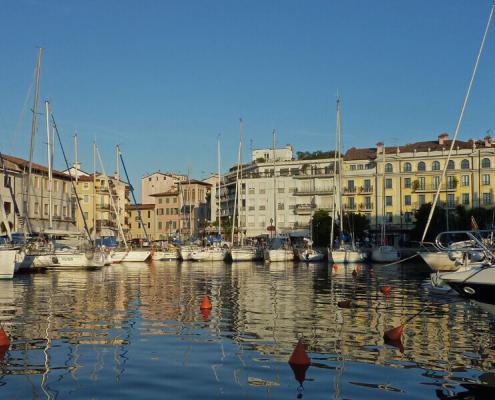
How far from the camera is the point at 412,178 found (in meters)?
110

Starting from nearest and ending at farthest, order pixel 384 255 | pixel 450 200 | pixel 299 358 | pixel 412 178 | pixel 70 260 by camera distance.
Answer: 1. pixel 299 358
2. pixel 70 260
3. pixel 384 255
4. pixel 450 200
5. pixel 412 178

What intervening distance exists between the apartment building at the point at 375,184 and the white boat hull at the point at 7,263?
182 ft

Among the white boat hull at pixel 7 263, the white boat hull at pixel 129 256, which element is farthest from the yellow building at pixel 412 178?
the white boat hull at pixel 7 263

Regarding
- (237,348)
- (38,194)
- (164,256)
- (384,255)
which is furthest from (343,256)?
(237,348)

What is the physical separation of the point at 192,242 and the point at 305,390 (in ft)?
281

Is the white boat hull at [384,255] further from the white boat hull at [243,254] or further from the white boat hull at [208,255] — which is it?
the white boat hull at [208,255]

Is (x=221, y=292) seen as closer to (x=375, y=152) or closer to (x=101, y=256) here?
(x=101, y=256)

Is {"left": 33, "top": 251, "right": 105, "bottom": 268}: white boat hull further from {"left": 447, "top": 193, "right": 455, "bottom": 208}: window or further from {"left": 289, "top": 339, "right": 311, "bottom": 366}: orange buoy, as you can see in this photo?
{"left": 447, "top": 193, "right": 455, "bottom": 208}: window

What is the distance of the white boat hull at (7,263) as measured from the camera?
4172cm

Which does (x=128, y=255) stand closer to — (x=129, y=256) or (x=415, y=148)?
(x=129, y=256)

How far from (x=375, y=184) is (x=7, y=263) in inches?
3124

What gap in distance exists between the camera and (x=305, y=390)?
40.9 feet

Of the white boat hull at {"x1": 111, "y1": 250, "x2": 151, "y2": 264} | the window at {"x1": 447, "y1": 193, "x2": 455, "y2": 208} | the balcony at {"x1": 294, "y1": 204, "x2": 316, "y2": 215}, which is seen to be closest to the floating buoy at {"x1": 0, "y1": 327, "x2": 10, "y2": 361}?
the white boat hull at {"x1": 111, "y1": 250, "x2": 151, "y2": 264}

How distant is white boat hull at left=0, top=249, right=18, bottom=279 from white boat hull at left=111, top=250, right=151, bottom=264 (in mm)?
31893
